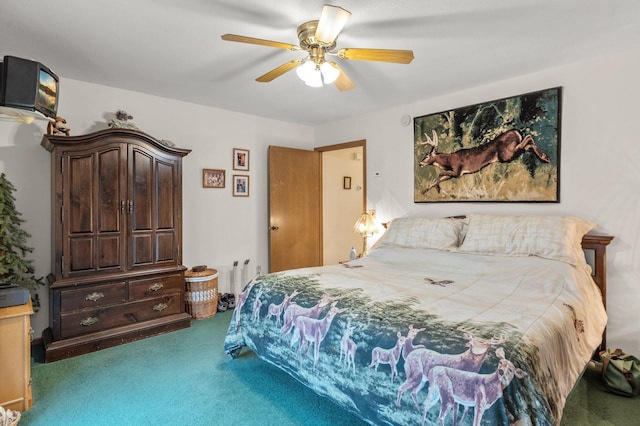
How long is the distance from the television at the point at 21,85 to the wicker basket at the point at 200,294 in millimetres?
2065

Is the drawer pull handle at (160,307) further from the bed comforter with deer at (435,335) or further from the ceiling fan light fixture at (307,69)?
the ceiling fan light fixture at (307,69)

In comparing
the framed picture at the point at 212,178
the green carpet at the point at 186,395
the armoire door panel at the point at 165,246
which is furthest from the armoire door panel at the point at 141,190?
the green carpet at the point at 186,395

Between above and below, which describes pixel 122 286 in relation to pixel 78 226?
below

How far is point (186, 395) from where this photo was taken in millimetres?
2086

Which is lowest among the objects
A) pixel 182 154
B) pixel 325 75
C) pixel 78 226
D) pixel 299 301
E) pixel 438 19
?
pixel 299 301

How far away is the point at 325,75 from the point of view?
2166 millimetres

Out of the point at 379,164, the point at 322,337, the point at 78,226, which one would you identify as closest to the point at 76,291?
the point at 78,226

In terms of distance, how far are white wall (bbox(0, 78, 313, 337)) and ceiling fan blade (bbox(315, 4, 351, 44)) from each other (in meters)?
2.07

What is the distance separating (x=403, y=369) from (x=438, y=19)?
2.07 m

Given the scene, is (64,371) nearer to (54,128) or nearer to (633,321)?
→ (54,128)

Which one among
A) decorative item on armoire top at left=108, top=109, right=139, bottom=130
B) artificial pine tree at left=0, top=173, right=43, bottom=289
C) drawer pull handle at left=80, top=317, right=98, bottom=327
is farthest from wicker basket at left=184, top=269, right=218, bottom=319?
decorative item on armoire top at left=108, top=109, right=139, bottom=130

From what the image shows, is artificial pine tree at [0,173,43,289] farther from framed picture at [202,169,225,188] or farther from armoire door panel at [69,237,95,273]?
framed picture at [202,169,225,188]

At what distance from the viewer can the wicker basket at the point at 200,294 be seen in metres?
3.49

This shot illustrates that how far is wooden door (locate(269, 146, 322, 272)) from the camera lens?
175 inches
